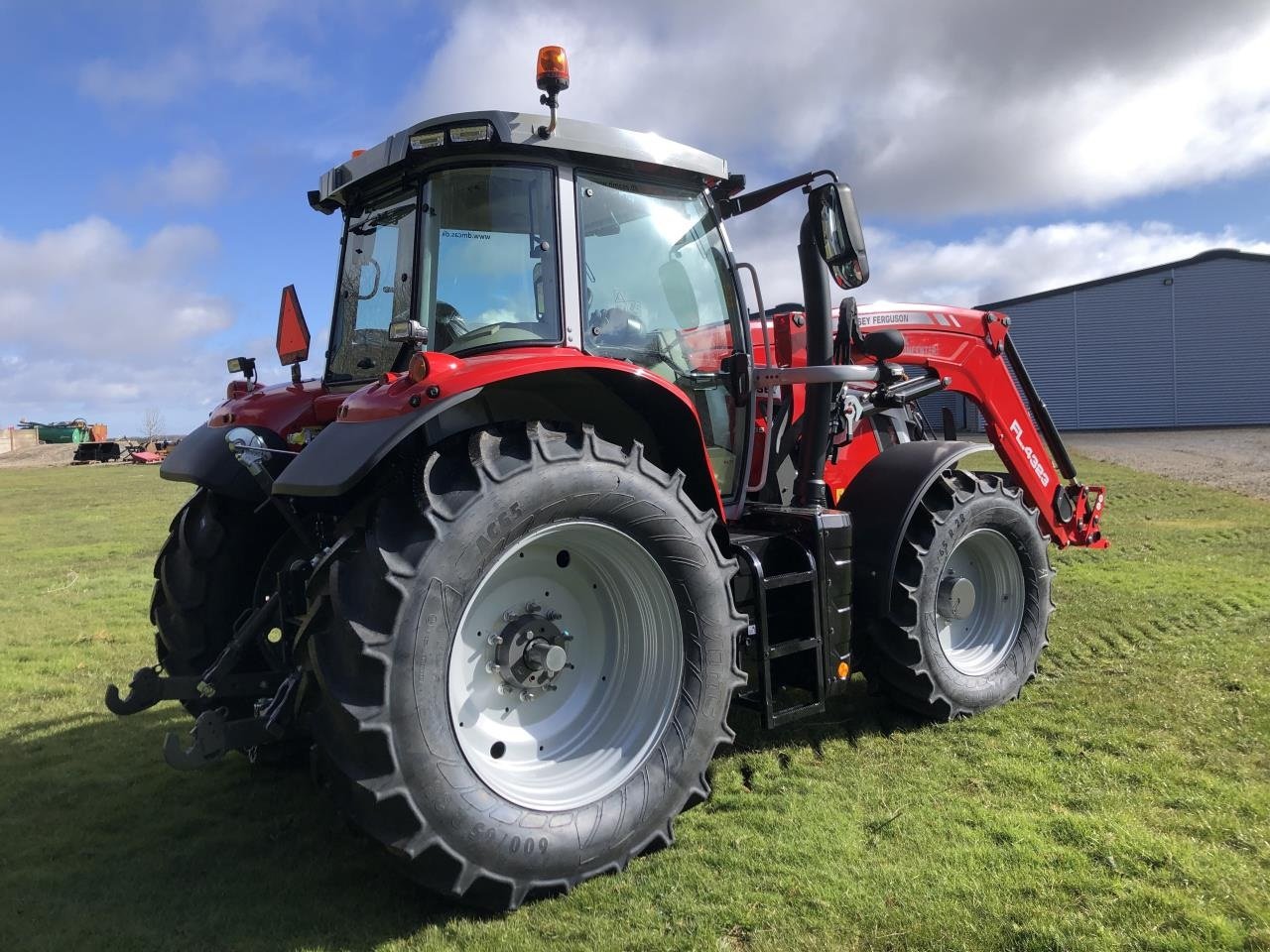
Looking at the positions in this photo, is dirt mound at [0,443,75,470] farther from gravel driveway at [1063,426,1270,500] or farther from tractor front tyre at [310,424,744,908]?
tractor front tyre at [310,424,744,908]

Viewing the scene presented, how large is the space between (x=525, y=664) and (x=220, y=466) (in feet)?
5.15

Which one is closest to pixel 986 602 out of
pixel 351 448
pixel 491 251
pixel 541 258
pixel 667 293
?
pixel 667 293

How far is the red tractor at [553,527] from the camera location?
8.88 feet

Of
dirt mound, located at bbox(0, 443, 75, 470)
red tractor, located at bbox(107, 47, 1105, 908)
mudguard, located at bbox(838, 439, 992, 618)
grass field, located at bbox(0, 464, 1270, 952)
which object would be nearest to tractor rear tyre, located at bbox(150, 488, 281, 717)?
red tractor, located at bbox(107, 47, 1105, 908)

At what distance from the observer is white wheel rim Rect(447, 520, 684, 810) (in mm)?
3062

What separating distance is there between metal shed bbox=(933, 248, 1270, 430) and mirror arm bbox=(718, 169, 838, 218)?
27467mm

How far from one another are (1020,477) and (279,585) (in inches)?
169

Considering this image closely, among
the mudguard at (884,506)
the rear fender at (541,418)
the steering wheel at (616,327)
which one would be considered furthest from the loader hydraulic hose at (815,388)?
the steering wheel at (616,327)

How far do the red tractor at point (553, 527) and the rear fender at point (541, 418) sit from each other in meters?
0.01

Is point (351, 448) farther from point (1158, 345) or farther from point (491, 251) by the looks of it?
point (1158, 345)

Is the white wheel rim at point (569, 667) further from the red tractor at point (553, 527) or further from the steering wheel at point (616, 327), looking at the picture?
the steering wheel at point (616, 327)

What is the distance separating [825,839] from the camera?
321 cm

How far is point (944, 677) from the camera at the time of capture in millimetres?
4305

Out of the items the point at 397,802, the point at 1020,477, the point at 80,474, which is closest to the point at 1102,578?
the point at 1020,477
